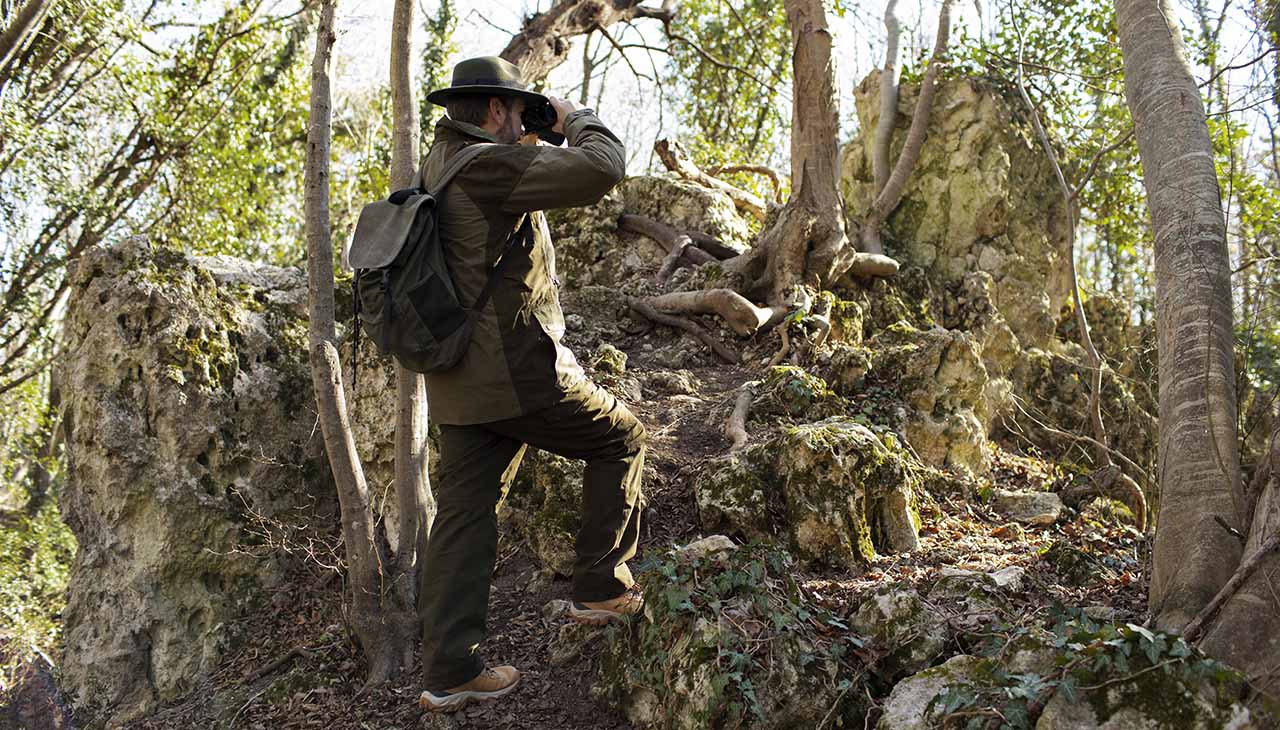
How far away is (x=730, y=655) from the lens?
3.09m

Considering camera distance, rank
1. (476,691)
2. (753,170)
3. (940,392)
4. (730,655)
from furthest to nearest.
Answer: (753,170) < (940,392) < (476,691) < (730,655)

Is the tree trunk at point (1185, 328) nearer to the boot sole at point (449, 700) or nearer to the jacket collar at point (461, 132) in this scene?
the boot sole at point (449, 700)

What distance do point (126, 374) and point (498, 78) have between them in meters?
3.41

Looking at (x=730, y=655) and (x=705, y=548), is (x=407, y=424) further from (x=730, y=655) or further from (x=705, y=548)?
(x=730, y=655)

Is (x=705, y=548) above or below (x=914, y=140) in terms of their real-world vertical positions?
below

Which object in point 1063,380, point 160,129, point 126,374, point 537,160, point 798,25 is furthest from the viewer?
point 160,129

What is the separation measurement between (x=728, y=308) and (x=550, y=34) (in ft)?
12.6

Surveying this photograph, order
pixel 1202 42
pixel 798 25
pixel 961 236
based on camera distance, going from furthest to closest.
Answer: pixel 961 236 → pixel 1202 42 → pixel 798 25

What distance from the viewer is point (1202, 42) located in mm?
7668

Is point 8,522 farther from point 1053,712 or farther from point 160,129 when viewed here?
point 1053,712

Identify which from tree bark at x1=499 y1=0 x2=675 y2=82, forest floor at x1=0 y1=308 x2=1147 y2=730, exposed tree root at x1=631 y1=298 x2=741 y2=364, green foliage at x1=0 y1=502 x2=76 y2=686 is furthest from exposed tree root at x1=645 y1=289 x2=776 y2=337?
green foliage at x1=0 y1=502 x2=76 y2=686

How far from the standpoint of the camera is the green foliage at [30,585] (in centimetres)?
1102

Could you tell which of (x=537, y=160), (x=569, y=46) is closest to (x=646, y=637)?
(x=537, y=160)

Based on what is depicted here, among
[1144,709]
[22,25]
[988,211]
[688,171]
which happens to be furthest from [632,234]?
A: [1144,709]
